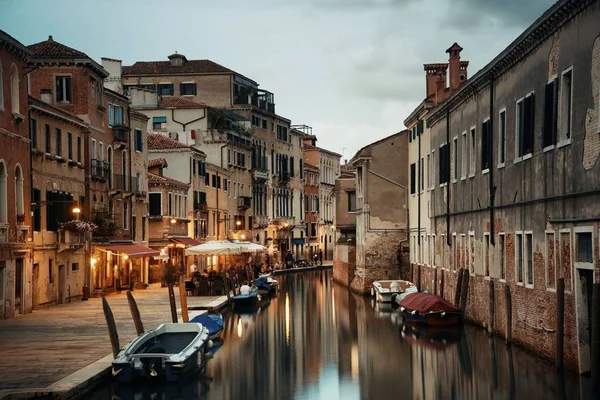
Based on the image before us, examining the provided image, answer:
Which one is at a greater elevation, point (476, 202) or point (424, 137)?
point (424, 137)

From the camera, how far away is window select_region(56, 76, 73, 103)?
38156 mm

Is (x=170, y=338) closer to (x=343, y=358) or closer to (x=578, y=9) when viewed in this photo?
(x=343, y=358)

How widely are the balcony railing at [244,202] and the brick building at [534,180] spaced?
1596 inches

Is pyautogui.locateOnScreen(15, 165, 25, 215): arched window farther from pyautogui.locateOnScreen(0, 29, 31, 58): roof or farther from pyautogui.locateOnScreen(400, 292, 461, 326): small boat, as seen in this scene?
pyautogui.locateOnScreen(400, 292, 461, 326): small boat

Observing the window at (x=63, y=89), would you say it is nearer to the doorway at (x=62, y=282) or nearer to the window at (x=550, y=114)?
the doorway at (x=62, y=282)

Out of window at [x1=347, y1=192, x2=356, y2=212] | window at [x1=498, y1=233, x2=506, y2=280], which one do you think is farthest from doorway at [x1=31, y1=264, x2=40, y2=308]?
window at [x1=347, y1=192, x2=356, y2=212]

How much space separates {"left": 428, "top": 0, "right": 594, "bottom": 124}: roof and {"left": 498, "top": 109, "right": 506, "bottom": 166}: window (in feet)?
3.55

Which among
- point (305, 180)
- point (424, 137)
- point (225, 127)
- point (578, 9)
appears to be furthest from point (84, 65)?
point (305, 180)

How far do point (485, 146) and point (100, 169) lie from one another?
19.0 m

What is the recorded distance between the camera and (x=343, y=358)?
23.8 m

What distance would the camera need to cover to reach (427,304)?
29.0 meters

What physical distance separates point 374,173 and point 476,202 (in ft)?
53.2

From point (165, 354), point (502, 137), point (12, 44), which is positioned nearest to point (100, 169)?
point (12, 44)

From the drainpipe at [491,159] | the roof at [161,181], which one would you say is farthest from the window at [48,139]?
the roof at [161,181]
